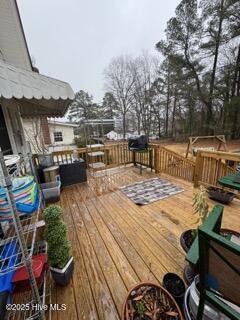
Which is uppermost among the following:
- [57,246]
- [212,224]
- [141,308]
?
[212,224]

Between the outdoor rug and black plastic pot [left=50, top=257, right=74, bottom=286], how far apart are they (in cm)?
183

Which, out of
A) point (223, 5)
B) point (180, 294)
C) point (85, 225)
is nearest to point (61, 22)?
point (85, 225)

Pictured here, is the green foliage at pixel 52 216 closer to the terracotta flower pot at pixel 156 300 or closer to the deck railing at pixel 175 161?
the terracotta flower pot at pixel 156 300

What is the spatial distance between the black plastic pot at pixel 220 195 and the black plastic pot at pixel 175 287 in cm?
219

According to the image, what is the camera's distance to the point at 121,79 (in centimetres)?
1831

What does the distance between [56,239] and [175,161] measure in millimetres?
4268

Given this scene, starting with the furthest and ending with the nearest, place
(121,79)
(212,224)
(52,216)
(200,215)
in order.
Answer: (121,79) < (200,215) < (52,216) < (212,224)

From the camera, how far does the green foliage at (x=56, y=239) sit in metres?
1.44

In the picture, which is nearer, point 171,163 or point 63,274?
point 63,274

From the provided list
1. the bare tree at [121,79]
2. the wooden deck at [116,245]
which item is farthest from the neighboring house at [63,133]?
the wooden deck at [116,245]

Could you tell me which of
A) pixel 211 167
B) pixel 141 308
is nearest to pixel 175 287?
pixel 141 308

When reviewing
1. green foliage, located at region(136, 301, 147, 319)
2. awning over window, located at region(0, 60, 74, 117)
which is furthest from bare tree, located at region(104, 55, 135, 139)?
green foliage, located at region(136, 301, 147, 319)

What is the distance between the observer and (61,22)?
21.6 feet

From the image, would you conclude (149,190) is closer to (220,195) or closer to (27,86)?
(220,195)
